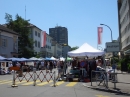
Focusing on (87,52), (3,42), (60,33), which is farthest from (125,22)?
(60,33)

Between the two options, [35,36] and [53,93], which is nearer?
[53,93]

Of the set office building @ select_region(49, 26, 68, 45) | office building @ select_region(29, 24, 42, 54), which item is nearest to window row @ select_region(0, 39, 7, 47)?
office building @ select_region(29, 24, 42, 54)

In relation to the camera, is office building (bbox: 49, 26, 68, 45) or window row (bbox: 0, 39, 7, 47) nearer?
window row (bbox: 0, 39, 7, 47)

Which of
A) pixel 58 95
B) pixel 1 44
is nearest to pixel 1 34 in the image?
pixel 1 44

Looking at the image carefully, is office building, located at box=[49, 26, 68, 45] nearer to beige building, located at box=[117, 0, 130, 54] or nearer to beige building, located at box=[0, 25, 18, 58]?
beige building, located at box=[117, 0, 130, 54]

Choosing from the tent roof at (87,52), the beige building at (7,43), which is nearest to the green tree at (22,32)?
the beige building at (7,43)

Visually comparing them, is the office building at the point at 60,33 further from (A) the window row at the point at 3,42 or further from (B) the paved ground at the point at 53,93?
(B) the paved ground at the point at 53,93

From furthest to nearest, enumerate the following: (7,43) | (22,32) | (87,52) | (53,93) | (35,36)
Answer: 1. (35,36)
2. (22,32)
3. (7,43)
4. (87,52)
5. (53,93)

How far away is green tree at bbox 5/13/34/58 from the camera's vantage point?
62094 millimetres

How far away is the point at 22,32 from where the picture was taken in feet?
205

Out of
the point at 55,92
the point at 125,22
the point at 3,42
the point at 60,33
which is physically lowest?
the point at 55,92

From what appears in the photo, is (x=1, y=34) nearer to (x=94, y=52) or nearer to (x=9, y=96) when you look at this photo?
(x=94, y=52)

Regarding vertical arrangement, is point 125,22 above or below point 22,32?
above

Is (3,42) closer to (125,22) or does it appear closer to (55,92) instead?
(125,22)
